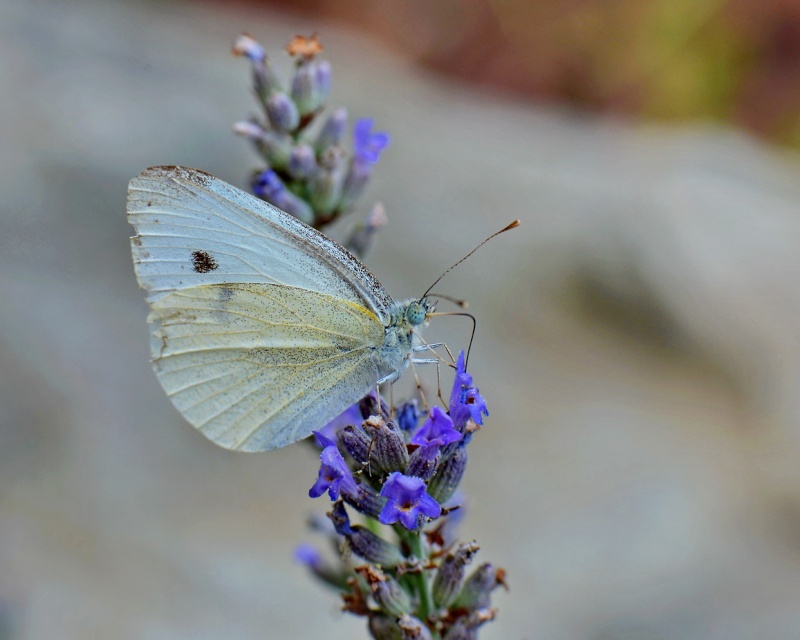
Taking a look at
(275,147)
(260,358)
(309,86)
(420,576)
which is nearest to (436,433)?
(420,576)

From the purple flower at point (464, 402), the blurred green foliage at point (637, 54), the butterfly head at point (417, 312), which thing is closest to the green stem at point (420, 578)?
the purple flower at point (464, 402)

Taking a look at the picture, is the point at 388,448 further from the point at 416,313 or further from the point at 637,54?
the point at 637,54

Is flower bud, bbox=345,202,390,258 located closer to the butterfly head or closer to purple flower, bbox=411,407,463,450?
the butterfly head

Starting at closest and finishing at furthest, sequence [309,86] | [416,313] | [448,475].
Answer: [448,475], [416,313], [309,86]

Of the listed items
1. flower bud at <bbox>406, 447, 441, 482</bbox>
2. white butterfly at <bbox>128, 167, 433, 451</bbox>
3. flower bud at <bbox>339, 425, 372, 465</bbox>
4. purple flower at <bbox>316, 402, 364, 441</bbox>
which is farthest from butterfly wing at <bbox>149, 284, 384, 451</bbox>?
flower bud at <bbox>406, 447, 441, 482</bbox>

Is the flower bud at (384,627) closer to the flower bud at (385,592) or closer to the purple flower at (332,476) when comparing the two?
the flower bud at (385,592)

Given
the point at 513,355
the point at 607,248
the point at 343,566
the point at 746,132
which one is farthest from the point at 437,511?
the point at 746,132
